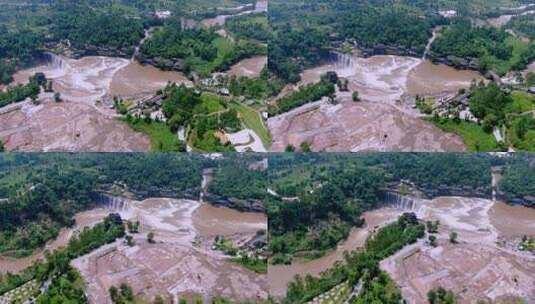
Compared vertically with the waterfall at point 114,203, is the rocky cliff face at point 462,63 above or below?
above

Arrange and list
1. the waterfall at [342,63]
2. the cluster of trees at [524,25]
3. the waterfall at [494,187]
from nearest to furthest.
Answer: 1. the waterfall at [494,187]
2. the waterfall at [342,63]
3. the cluster of trees at [524,25]

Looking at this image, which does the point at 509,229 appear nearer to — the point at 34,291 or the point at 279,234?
the point at 279,234

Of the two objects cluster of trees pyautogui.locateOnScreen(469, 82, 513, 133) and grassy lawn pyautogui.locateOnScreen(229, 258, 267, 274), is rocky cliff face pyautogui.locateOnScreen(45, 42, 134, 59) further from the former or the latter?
cluster of trees pyautogui.locateOnScreen(469, 82, 513, 133)

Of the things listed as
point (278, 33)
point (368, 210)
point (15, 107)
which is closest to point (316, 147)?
point (368, 210)

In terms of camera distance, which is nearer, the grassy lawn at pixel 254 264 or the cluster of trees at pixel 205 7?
the grassy lawn at pixel 254 264

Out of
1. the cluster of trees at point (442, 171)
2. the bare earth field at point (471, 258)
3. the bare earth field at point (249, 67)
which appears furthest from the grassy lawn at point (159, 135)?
the bare earth field at point (471, 258)

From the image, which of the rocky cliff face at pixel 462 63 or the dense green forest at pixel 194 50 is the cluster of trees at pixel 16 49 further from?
the rocky cliff face at pixel 462 63

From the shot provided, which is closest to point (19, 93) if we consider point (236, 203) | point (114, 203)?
point (114, 203)

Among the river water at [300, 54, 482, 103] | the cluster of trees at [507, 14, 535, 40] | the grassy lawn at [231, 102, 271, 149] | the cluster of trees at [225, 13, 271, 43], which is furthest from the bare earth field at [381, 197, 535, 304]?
the cluster of trees at [225, 13, 271, 43]
